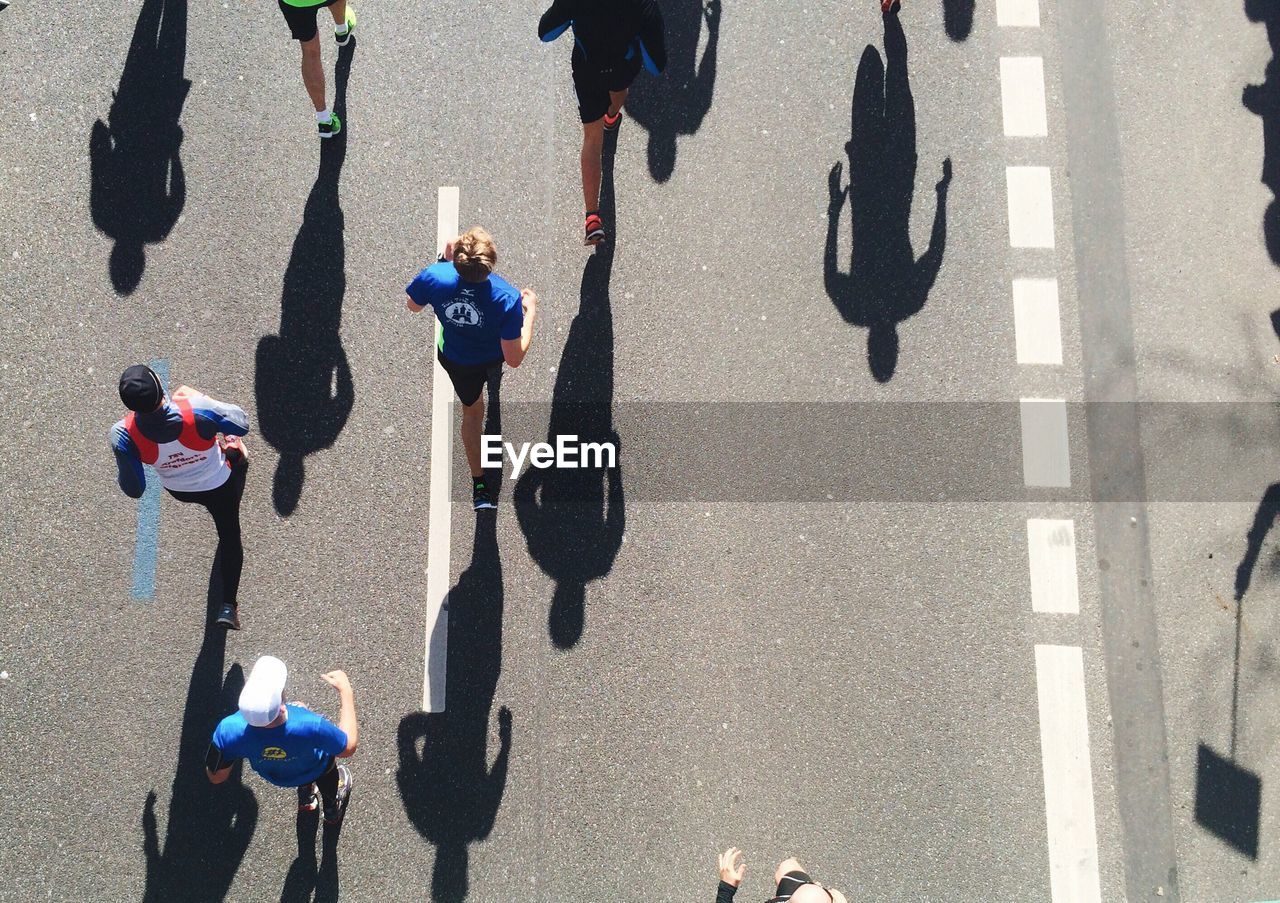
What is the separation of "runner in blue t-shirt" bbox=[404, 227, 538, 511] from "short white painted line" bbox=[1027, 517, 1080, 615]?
3652 mm

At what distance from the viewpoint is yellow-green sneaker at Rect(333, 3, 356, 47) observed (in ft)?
21.3

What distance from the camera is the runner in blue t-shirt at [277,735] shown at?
161 inches

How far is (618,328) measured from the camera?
20.4 feet

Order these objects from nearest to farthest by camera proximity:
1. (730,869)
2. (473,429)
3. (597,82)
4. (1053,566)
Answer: (730,869) → (597,82) → (473,429) → (1053,566)

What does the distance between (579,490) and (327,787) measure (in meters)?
2.35

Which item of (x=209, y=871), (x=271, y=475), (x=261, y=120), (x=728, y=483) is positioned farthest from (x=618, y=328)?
(x=209, y=871)

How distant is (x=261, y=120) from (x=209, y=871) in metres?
5.11

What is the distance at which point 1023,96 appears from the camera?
6586mm

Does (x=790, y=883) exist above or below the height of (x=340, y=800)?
A: below

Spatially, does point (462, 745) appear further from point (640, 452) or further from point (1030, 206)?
point (1030, 206)

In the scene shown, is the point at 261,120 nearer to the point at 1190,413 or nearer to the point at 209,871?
the point at 209,871

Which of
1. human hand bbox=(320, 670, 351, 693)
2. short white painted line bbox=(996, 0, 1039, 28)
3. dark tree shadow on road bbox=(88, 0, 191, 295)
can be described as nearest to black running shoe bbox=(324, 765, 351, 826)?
human hand bbox=(320, 670, 351, 693)

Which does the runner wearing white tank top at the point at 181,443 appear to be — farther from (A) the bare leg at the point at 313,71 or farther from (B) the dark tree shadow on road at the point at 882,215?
(B) the dark tree shadow on road at the point at 882,215

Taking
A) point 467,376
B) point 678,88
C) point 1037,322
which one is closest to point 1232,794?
point 1037,322
